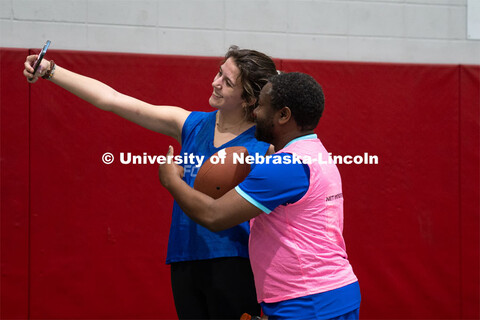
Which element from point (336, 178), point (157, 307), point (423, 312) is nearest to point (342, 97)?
point (423, 312)

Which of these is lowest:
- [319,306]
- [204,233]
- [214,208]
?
[319,306]

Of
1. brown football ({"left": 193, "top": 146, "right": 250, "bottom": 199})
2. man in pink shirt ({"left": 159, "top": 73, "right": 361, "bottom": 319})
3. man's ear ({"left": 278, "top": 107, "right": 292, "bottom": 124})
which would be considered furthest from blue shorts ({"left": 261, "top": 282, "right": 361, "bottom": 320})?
man's ear ({"left": 278, "top": 107, "right": 292, "bottom": 124})

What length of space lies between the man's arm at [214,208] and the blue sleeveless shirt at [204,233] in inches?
10.3

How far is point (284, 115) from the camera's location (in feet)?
5.28

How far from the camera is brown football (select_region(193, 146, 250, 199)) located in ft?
5.76

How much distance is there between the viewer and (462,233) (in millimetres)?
3537

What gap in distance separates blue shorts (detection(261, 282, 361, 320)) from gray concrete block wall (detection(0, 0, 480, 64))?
2144mm

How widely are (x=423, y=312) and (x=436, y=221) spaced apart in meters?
0.57

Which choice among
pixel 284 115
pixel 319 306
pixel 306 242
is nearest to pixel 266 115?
pixel 284 115

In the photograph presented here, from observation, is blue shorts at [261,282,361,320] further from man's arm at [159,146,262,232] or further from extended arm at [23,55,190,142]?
extended arm at [23,55,190,142]

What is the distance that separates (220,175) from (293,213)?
309 millimetres

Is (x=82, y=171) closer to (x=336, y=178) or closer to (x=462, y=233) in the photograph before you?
(x=336, y=178)
